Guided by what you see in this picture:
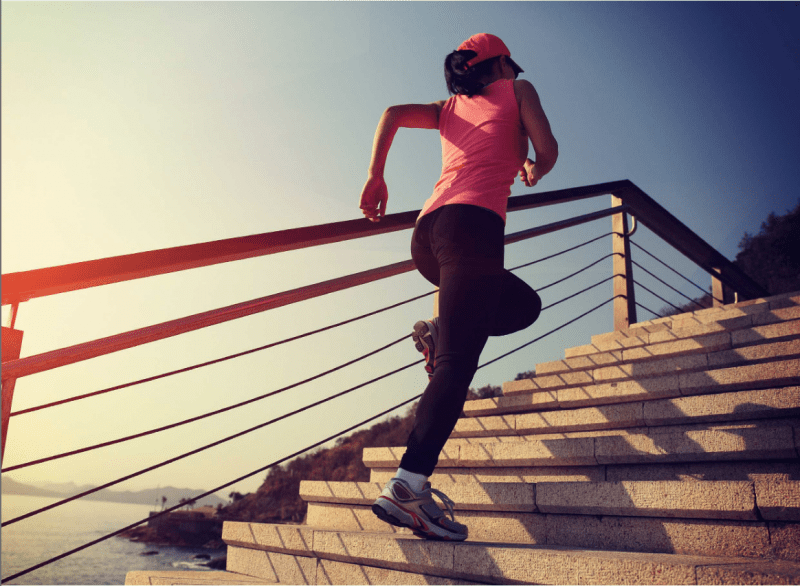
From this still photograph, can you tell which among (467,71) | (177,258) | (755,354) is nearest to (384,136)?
(467,71)

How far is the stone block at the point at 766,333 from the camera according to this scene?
2826 millimetres

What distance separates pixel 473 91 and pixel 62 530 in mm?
1902

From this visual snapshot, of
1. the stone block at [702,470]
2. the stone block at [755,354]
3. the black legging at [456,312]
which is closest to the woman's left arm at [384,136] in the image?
the black legging at [456,312]

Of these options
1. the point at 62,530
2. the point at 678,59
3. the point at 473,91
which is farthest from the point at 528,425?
the point at 678,59

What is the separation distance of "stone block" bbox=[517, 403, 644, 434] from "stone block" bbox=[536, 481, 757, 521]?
2.20ft

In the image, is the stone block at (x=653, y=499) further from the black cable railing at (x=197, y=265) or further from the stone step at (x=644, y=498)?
the black cable railing at (x=197, y=265)

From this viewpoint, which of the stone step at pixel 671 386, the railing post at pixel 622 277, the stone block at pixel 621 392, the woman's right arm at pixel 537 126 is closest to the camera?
the woman's right arm at pixel 537 126

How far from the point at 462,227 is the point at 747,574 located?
3.36 ft

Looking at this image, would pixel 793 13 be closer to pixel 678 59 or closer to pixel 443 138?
pixel 678 59

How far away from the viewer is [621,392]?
8.20 ft

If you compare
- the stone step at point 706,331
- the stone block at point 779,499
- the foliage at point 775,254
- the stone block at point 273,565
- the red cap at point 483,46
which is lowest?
the stone block at point 273,565

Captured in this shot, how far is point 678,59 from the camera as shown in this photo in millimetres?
39594

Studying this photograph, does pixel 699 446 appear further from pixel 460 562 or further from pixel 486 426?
pixel 486 426

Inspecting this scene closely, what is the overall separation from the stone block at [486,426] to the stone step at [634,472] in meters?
0.41
